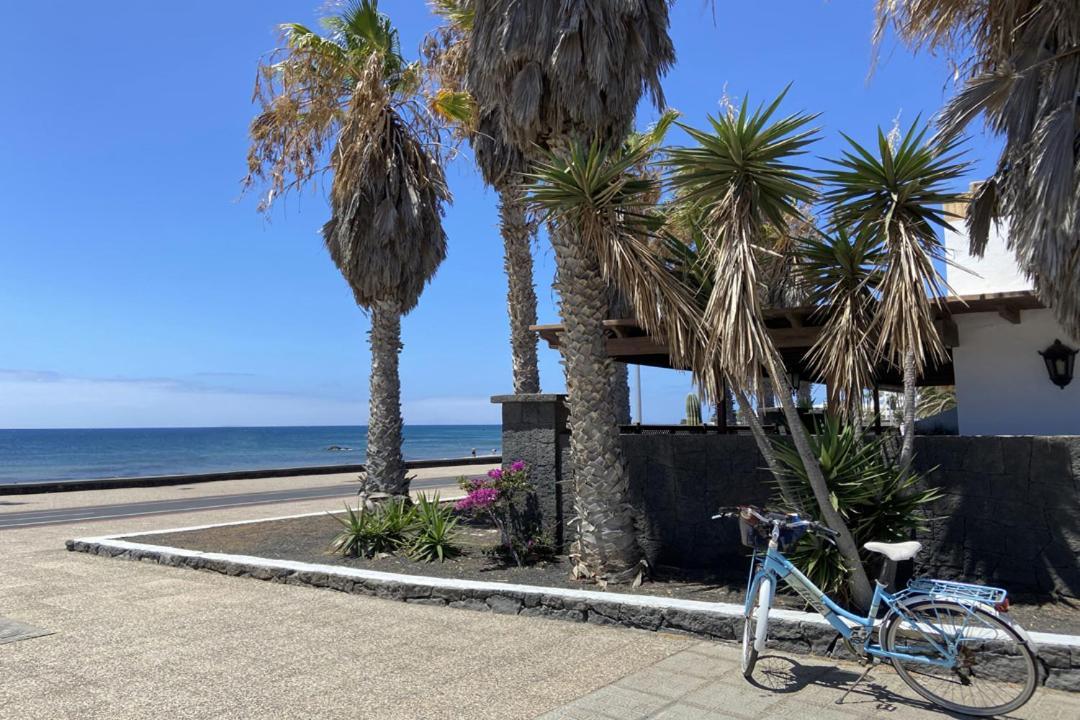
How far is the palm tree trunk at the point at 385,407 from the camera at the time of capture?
43.5ft

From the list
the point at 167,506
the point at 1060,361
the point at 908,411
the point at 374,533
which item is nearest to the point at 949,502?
the point at 908,411

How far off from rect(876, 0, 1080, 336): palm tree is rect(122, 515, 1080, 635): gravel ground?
2.41 metres

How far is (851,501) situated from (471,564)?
15.3 ft

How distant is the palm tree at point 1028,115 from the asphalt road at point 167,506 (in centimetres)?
1660

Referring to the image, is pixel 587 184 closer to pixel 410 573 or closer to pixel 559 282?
pixel 559 282

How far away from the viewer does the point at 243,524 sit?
1389 centimetres

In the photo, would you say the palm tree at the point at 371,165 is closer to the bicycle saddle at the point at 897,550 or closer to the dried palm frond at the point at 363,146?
the dried palm frond at the point at 363,146

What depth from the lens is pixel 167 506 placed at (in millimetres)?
19391

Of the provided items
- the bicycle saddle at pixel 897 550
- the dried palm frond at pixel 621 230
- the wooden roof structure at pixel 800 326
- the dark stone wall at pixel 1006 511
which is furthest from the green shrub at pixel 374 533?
the bicycle saddle at pixel 897 550

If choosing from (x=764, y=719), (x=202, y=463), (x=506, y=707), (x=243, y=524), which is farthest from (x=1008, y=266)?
(x=202, y=463)

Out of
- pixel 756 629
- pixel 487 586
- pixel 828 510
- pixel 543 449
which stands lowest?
pixel 487 586

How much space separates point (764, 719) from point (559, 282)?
511cm

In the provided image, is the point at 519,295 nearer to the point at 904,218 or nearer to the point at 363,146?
the point at 363,146

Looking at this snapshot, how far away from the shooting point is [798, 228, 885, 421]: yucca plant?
25.0ft
